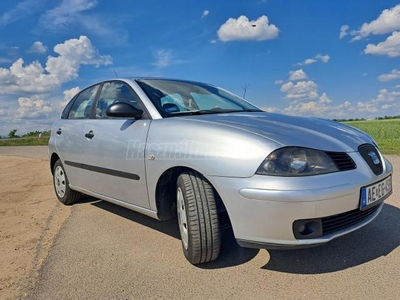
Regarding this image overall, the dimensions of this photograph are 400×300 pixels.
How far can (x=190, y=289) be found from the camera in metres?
2.26

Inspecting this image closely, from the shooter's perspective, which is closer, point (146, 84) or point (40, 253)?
point (40, 253)

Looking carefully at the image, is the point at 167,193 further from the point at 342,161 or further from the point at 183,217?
the point at 342,161

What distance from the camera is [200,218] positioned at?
7.91 ft

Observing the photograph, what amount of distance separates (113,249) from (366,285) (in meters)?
2.10

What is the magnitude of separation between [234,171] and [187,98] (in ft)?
4.58

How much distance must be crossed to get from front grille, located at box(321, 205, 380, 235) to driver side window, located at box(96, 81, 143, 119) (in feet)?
6.36

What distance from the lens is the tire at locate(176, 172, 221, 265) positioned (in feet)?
7.91

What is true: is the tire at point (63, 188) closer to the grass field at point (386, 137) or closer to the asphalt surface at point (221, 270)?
the asphalt surface at point (221, 270)

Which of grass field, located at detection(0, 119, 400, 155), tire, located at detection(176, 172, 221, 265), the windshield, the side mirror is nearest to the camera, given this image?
tire, located at detection(176, 172, 221, 265)

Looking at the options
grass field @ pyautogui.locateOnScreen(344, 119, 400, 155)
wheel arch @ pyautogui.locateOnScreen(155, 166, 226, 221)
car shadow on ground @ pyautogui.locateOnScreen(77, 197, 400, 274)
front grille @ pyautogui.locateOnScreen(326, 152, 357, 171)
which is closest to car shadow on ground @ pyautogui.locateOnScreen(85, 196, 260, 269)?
car shadow on ground @ pyautogui.locateOnScreen(77, 197, 400, 274)

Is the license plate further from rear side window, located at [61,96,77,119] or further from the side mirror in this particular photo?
rear side window, located at [61,96,77,119]

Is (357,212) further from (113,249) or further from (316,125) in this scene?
(113,249)

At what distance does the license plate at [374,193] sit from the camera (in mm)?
2295

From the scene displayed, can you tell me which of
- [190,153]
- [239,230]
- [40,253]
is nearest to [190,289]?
[239,230]
